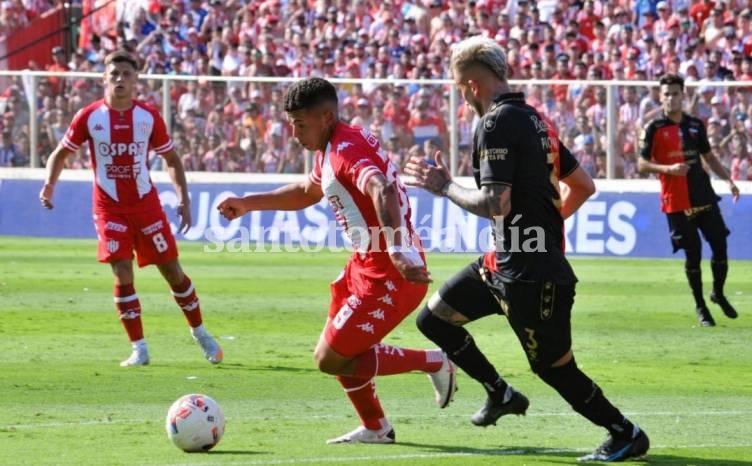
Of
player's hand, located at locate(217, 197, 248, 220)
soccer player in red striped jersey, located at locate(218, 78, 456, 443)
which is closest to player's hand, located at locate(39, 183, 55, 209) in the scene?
player's hand, located at locate(217, 197, 248, 220)

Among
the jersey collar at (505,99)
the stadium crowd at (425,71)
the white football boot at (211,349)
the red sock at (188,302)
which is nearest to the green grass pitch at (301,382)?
the white football boot at (211,349)

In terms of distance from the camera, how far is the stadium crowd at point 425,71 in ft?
72.4

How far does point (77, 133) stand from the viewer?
1202cm

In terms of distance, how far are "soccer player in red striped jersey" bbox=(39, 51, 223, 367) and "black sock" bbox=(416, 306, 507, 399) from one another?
138 inches

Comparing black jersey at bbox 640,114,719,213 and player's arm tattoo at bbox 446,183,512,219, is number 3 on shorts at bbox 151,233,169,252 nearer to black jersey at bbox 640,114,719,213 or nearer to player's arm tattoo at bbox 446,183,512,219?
player's arm tattoo at bbox 446,183,512,219

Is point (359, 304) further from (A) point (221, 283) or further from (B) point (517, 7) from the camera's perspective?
(B) point (517, 7)

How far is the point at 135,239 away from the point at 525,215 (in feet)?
16.7

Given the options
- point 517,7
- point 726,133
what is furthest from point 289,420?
point 517,7

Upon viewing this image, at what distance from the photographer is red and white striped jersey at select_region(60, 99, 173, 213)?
468 inches

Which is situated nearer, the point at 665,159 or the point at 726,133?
the point at 665,159

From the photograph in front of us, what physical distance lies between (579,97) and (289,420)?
1406 cm

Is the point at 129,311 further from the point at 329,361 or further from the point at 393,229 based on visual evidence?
the point at 393,229

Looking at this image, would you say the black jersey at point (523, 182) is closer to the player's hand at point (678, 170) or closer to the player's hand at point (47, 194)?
the player's hand at point (47, 194)

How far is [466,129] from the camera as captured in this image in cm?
2338
